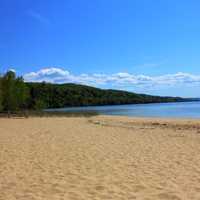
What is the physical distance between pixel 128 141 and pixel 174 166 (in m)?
6.22

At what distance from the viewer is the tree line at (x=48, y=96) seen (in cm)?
6775

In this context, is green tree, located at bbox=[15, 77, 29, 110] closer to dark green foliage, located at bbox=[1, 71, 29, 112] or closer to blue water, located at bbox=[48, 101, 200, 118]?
dark green foliage, located at bbox=[1, 71, 29, 112]

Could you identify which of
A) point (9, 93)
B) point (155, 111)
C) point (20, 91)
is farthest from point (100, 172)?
point (155, 111)

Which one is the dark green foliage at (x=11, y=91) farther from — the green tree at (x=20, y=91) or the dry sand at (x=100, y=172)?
the dry sand at (x=100, y=172)

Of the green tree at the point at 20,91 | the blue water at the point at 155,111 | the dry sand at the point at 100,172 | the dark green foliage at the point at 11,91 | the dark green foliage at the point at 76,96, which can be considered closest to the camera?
the dry sand at the point at 100,172

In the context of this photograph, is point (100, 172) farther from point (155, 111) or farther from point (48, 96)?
point (48, 96)

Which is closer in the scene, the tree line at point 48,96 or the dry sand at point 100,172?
the dry sand at point 100,172

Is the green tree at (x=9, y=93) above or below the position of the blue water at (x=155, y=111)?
above

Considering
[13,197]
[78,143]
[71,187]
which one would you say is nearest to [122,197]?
[71,187]

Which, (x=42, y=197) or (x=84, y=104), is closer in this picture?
(x=42, y=197)

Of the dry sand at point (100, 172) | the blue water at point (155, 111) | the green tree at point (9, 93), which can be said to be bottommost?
the dry sand at point (100, 172)

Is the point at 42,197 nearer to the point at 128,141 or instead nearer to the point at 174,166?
the point at 174,166

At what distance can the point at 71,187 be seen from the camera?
7410 millimetres

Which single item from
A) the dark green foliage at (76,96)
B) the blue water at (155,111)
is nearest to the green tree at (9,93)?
the blue water at (155,111)
